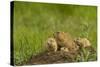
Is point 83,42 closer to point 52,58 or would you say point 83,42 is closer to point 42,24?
point 52,58

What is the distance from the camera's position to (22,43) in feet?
7.64

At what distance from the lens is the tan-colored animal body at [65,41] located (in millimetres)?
2482

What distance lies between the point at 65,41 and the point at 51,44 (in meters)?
0.20

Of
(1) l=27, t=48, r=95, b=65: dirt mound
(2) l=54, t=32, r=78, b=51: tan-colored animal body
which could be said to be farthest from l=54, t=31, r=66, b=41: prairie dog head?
(1) l=27, t=48, r=95, b=65: dirt mound

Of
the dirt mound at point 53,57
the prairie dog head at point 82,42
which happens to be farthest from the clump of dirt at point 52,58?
the prairie dog head at point 82,42

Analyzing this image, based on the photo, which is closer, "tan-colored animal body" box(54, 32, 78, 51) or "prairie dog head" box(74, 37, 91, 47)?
"tan-colored animal body" box(54, 32, 78, 51)

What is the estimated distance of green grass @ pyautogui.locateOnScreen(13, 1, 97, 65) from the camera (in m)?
2.31

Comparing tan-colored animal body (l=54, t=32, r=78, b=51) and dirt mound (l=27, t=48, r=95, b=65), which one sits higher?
tan-colored animal body (l=54, t=32, r=78, b=51)

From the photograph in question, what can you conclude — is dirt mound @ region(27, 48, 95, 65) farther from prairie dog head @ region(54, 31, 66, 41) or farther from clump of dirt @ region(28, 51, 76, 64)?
prairie dog head @ region(54, 31, 66, 41)

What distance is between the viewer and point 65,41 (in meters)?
2.52

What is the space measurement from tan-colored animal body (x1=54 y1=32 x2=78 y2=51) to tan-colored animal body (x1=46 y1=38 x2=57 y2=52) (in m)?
0.05

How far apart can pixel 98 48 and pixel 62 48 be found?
1.83 ft
